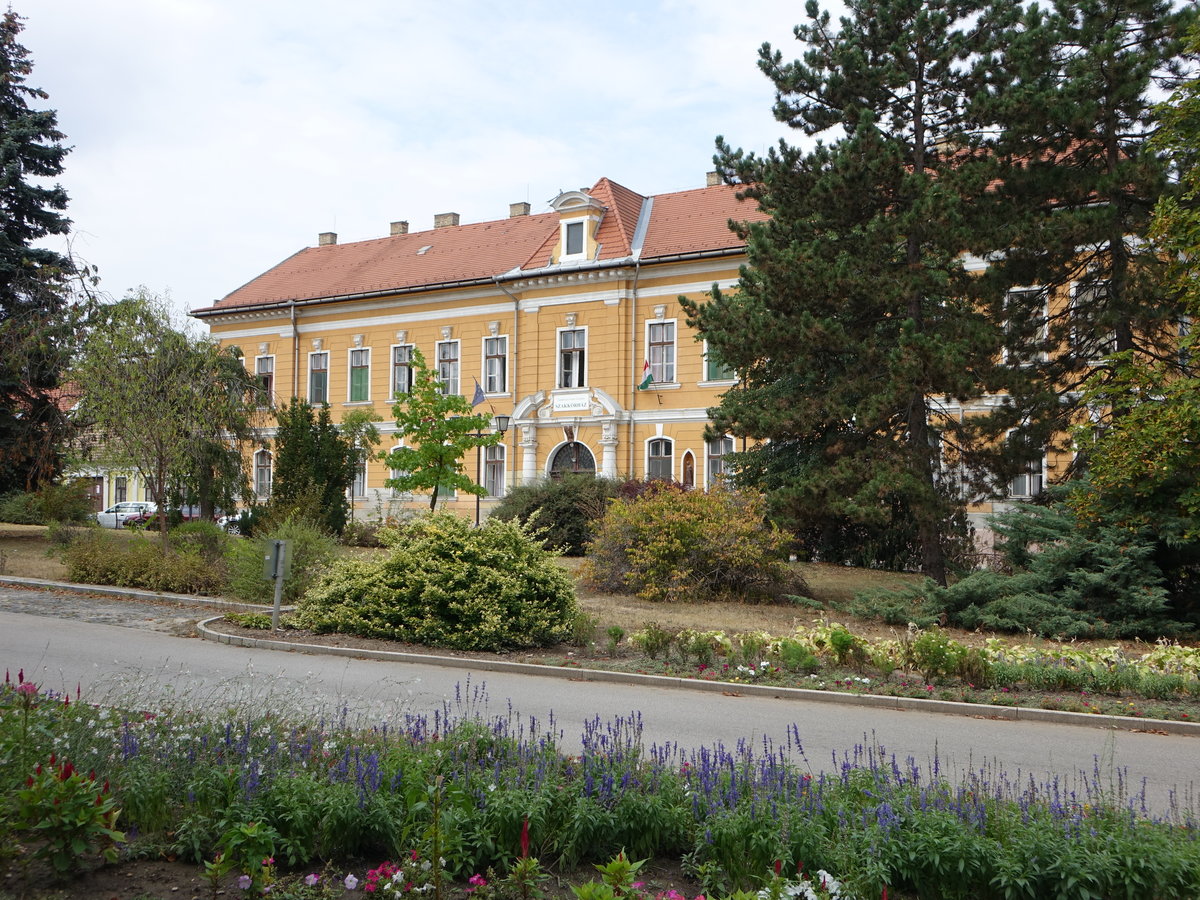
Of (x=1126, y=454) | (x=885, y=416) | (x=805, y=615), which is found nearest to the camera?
(x=1126, y=454)

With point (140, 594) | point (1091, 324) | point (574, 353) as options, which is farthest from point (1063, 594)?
point (574, 353)

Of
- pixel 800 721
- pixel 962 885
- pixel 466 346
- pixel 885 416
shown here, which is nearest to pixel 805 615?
pixel 885 416

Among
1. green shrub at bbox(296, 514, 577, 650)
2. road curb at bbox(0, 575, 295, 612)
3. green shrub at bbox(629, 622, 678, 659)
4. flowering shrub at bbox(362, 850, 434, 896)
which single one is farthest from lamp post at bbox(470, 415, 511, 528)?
flowering shrub at bbox(362, 850, 434, 896)

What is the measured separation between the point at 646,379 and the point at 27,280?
2026cm

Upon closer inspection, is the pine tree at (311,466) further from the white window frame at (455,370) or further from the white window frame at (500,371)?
the white window frame at (455,370)

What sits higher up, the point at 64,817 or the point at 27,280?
the point at 27,280

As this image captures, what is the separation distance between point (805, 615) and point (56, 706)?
14121mm

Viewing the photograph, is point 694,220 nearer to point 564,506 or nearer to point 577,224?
point 577,224

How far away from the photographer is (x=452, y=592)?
13898 millimetres

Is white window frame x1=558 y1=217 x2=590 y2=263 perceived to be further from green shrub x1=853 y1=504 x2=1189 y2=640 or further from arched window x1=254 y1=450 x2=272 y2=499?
green shrub x1=853 y1=504 x2=1189 y2=640

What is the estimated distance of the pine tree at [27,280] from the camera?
1137 inches

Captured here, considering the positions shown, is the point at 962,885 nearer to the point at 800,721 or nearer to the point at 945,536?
the point at 800,721

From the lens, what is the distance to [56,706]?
21.5 feet

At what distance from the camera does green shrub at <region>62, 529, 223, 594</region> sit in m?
20.0
